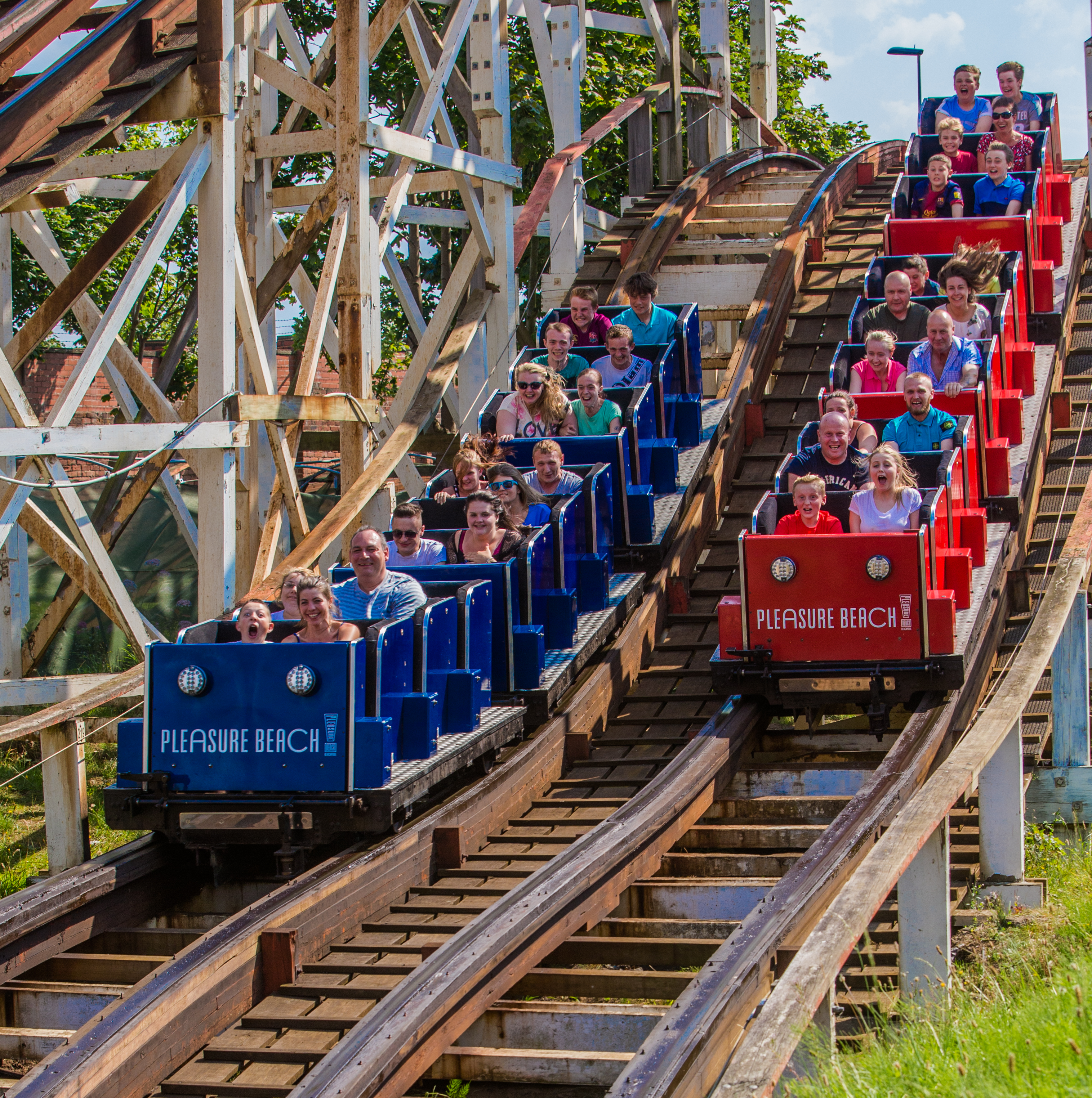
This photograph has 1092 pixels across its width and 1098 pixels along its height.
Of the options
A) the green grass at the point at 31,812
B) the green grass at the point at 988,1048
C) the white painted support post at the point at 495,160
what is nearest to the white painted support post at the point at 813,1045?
the green grass at the point at 988,1048

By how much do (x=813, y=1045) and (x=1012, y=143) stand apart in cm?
1155

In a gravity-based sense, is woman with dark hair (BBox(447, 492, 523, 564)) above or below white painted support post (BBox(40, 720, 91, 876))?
above

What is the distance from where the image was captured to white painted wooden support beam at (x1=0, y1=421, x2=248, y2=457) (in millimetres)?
7746

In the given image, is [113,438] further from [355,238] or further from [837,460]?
[837,460]

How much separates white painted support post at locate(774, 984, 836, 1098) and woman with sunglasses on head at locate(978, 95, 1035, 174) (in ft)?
36.0

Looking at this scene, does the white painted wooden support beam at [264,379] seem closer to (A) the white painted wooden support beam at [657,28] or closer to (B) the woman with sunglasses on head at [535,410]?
(B) the woman with sunglasses on head at [535,410]

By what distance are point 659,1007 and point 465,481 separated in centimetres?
417

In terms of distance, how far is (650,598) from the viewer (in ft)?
29.8

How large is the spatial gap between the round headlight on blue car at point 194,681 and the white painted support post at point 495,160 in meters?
5.88

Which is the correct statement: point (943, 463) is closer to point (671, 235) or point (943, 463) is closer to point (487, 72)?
point (487, 72)

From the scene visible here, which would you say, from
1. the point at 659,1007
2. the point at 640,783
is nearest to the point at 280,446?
the point at 640,783

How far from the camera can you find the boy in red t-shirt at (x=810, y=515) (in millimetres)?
7695

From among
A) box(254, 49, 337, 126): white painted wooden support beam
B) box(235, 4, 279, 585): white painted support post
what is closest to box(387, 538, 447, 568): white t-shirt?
box(235, 4, 279, 585): white painted support post

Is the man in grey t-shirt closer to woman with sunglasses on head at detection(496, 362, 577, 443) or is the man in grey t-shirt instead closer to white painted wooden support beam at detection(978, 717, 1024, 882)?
woman with sunglasses on head at detection(496, 362, 577, 443)
